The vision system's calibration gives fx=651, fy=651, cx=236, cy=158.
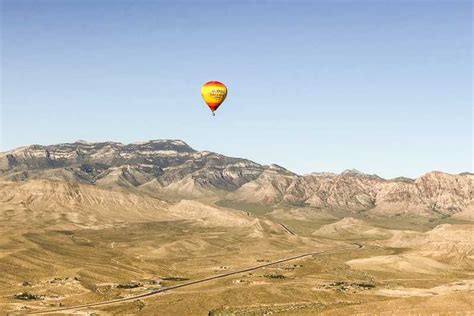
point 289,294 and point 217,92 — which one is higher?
point 217,92

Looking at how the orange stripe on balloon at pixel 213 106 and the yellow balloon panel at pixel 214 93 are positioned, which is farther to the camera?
the orange stripe on balloon at pixel 213 106

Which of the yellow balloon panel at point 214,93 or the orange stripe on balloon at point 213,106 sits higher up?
the yellow balloon panel at point 214,93

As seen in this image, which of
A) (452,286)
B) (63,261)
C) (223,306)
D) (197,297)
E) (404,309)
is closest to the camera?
(404,309)

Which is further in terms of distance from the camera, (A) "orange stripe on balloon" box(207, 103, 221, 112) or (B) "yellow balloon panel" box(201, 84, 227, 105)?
(A) "orange stripe on balloon" box(207, 103, 221, 112)

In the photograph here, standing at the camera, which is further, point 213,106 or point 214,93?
point 213,106

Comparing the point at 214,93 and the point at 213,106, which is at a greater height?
the point at 214,93

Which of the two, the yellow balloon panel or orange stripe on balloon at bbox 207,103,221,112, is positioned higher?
the yellow balloon panel

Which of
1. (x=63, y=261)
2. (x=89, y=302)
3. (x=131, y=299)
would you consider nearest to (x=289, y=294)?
(x=131, y=299)

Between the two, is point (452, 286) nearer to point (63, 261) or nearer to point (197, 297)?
point (197, 297)
